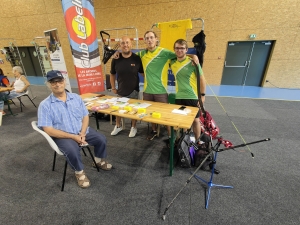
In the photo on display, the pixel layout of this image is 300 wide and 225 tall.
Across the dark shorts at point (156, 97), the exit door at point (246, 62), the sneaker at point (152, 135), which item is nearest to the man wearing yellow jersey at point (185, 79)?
the dark shorts at point (156, 97)

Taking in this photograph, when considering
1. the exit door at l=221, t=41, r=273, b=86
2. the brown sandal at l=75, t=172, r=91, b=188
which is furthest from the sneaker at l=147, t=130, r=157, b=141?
the exit door at l=221, t=41, r=273, b=86

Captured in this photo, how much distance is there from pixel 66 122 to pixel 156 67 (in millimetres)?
1366

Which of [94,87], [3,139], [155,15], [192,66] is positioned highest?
[155,15]

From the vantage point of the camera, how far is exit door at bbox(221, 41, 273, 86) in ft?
18.0

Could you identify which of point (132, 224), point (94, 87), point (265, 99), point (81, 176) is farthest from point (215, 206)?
point (265, 99)

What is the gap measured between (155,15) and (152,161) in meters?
5.63

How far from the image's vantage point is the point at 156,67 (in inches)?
85.0

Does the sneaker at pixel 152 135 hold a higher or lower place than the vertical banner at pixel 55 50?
lower

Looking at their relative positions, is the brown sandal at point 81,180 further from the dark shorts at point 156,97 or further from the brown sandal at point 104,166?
the dark shorts at point 156,97

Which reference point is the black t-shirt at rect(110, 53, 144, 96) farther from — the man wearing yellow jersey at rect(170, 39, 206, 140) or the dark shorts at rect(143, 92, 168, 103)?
the man wearing yellow jersey at rect(170, 39, 206, 140)

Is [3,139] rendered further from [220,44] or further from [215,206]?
[220,44]

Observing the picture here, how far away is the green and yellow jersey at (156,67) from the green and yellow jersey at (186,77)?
13 centimetres

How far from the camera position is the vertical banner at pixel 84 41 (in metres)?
2.60

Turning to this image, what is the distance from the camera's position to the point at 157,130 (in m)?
2.77
